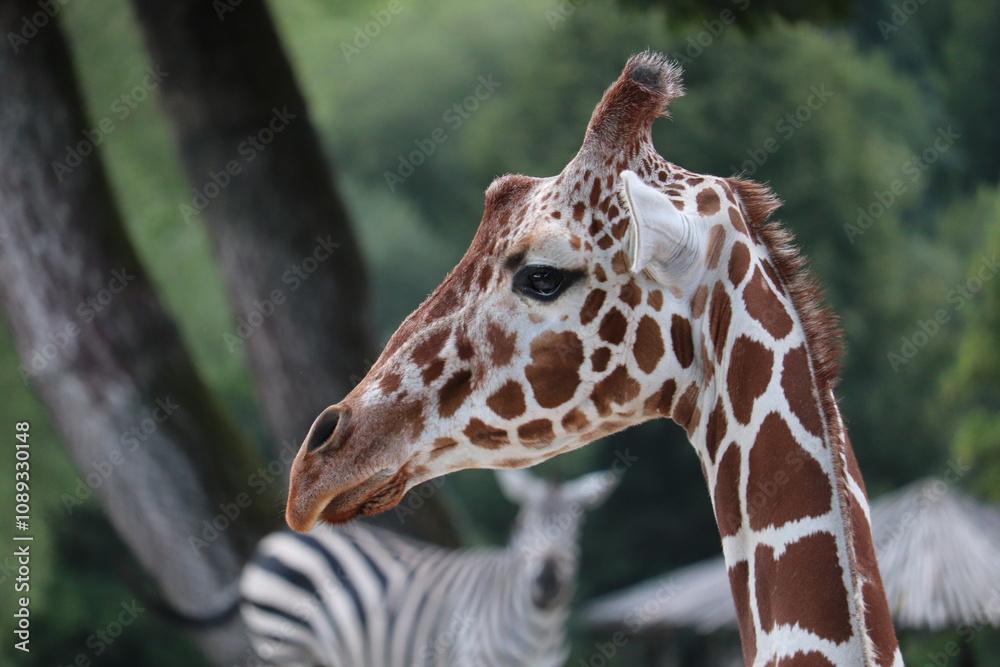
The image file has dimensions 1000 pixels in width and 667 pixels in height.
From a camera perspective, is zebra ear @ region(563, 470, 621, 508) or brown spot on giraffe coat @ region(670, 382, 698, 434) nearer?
brown spot on giraffe coat @ region(670, 382, 698, 434)

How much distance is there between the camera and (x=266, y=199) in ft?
18.4

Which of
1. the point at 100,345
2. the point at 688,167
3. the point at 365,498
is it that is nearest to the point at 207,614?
the point at 100,345

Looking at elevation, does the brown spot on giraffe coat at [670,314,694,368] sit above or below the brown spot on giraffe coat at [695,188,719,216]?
below

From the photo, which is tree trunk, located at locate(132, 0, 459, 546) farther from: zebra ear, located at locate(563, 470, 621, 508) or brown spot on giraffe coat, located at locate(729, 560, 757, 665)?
brown spot on giraffe coat, located at locate(729, 560, 757, 665)

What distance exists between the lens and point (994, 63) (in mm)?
12430

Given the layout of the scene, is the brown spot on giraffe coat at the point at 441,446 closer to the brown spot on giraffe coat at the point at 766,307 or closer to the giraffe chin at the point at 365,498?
the giraffe chin at the point at 365,498

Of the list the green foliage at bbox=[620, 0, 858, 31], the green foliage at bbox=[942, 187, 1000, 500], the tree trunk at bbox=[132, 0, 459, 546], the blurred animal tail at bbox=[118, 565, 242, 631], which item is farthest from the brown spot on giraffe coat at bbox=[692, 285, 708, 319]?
the green foliage at bbox=[942, 187, 1000, 500]

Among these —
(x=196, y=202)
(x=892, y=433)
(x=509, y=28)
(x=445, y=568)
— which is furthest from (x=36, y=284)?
(x=509, y=28)

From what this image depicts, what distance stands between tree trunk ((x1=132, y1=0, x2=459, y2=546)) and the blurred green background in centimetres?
339

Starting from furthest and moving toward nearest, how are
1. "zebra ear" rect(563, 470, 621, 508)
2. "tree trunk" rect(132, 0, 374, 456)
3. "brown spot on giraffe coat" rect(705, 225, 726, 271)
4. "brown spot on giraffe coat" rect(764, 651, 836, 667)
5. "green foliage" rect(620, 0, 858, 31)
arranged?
"zebra ear" rect(563, 470, 621, 508) → "green foliage" rect(620, 0, 858, 31) → "tree trunk" rect(132, 0, 374, 456) → "brown spot on giraffe coat" rect(705, 225, 726, 271) → "brown spot on giraffe coat" rect(764, 651, 836, 667)

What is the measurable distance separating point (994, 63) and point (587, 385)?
12555 millimetres

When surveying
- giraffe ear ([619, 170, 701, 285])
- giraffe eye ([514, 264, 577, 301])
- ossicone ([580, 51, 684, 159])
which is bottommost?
giraffe eye ([514, 264, 577, 301])

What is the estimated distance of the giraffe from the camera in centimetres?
155

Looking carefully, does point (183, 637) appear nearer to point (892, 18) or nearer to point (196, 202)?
point (196, 202)
